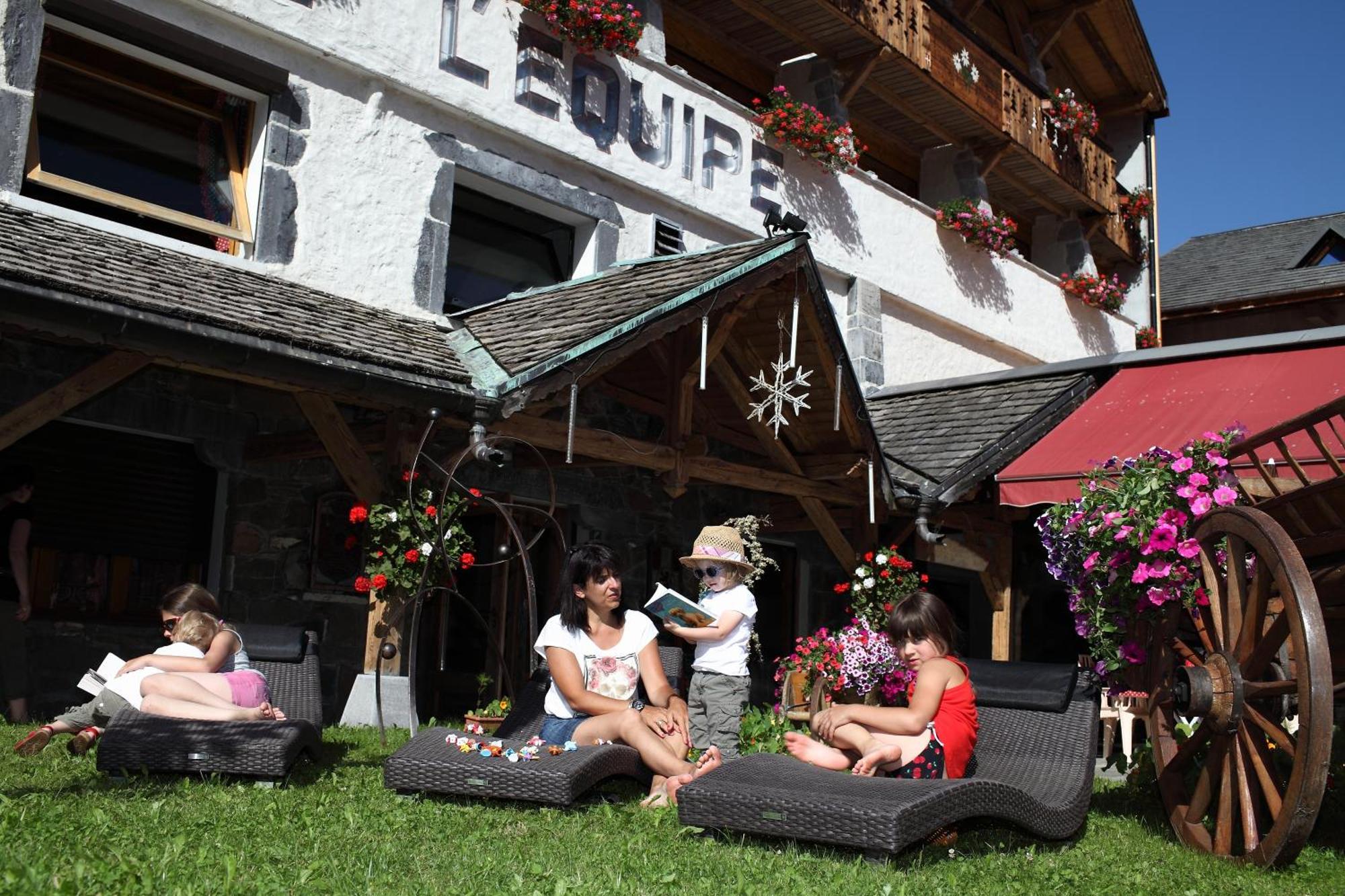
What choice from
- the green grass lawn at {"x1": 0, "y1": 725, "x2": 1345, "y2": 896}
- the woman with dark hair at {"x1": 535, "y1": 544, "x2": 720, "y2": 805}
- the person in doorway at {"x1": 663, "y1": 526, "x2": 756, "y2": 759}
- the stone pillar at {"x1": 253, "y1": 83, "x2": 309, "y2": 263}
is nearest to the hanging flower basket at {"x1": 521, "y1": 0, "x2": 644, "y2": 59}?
the stone pillar at {"x1": 253, "y1": 83, "x2": 309, "y2": 263}

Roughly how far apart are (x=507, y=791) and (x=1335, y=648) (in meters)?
3.28

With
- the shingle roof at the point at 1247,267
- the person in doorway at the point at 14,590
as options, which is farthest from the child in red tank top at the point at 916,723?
the shingle roof at the point at 1247,267

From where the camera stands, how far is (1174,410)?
10391mm

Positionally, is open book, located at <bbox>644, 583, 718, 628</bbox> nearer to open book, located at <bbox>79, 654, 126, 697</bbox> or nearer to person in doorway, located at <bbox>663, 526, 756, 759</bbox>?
person in doorway, located at <bbox>663, 526, 756, 759</bbox>

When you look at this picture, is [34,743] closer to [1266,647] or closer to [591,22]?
[1266,647]

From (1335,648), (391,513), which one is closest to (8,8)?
(391,513)

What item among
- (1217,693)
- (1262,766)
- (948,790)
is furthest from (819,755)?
(1262,766)

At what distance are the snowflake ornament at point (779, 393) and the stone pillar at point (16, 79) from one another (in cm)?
493

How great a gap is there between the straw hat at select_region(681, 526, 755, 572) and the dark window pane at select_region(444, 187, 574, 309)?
181 inches

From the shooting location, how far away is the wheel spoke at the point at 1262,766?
4.39 m

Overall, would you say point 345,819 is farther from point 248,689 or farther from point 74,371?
point 74,371

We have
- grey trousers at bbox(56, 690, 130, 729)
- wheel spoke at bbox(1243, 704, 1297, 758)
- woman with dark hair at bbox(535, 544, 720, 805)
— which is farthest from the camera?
grey trousers at bbox(56, 690, 130, 729)

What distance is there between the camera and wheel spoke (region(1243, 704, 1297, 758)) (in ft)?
14.3

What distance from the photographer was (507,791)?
4.95 m
